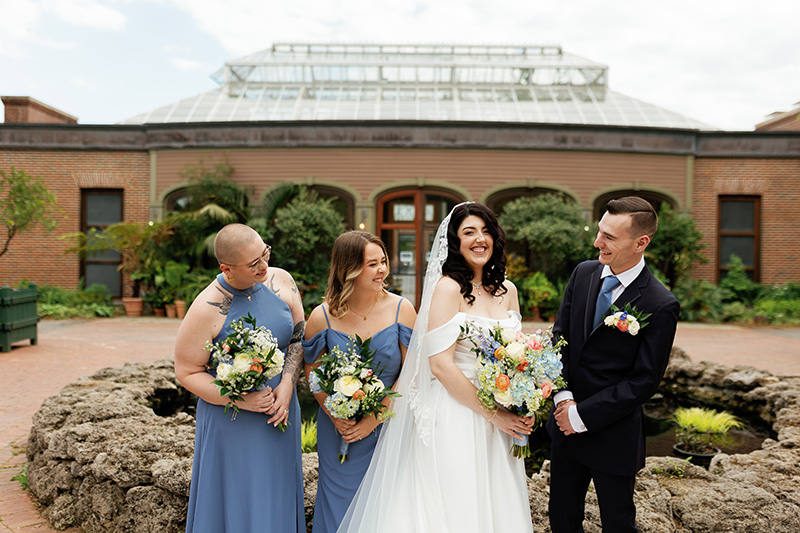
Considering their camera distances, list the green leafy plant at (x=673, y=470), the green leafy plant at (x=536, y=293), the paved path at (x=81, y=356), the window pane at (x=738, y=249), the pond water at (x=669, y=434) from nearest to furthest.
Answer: the green leafy plant at (x=673, y=470)
the paved path at (x=81, y=356)
the pond water at (x=669, y=434)
the green leafy plant at (x=536, y=293)
the window pane at (x=738, y=249)

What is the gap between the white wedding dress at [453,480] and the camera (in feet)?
8.41

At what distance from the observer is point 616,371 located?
2613 mm

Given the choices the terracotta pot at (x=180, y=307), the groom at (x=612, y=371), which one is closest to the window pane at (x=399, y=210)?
the terracotta pot at (x=180, y=307)

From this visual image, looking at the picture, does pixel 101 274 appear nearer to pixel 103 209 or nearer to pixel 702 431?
pixel 103 209

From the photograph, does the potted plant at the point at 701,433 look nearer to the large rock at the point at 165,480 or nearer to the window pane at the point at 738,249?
the large rock at the point at 165,480

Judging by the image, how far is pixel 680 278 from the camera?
15.7 m

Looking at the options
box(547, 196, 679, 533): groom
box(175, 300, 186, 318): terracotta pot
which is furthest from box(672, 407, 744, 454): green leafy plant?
box(175, 300, 186, 318): terracotta pot

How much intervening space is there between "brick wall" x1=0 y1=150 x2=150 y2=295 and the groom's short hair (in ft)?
54.0

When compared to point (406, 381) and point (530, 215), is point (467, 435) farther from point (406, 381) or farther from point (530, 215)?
point (530, 215)

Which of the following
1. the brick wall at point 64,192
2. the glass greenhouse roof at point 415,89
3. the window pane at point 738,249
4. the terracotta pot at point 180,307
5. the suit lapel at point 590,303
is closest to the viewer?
the suit lapel at point 590,303

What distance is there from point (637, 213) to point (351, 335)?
1.48m

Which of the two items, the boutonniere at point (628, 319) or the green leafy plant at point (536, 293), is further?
the green leafy plant at point (536, 293)

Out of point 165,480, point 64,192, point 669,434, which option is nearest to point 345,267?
point 165,480

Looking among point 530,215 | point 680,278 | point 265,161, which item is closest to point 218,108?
point 265,161
